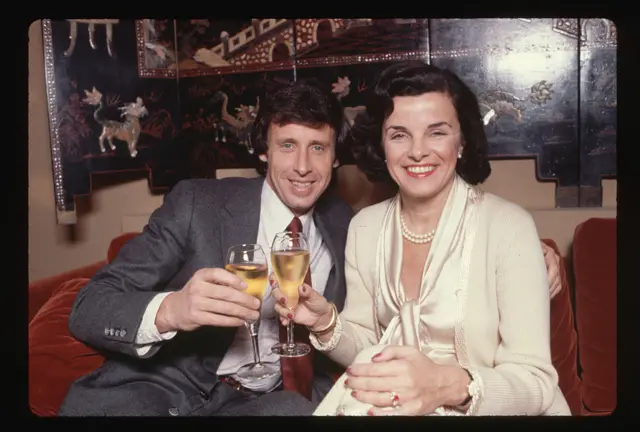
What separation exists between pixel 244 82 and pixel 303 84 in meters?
0.16

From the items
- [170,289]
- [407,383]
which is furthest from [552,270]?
[170,289]

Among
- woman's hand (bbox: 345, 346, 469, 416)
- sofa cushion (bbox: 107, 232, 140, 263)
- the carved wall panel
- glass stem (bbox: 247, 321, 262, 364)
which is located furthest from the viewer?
sofa cushion (bbox: 107, 232, 140, 263)

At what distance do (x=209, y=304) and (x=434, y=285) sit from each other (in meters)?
0.47

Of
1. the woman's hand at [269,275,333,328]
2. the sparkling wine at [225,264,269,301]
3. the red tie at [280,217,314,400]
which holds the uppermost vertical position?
the sparkling wine at [225,264,269,301]

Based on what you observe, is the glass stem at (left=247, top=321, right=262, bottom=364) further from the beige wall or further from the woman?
the beige wall

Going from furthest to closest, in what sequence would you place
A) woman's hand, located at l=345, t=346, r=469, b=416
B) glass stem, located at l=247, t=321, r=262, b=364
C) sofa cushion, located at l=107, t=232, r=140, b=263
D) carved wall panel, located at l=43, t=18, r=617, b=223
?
sofa cushion, located at l=107, t=232, r=140, b=263, carved wall panel, located at l=43, t=18, r=617, b=223, glass stem, located at l=247, t=321, r=262, b=364, woman's hand, located at l=345, t=346, r=469, b=416

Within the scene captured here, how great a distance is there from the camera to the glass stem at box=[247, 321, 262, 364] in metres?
1.24

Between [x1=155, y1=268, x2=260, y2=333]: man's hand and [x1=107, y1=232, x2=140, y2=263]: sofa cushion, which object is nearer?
[x1=155, y1=268, x2=260, y2=333]: man's hand

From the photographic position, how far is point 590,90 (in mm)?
1338

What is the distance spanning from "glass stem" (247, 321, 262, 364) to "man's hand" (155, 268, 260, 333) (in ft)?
0.07

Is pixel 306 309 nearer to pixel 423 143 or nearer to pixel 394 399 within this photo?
pixel 394 399

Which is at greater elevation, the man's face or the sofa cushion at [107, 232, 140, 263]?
the man's face

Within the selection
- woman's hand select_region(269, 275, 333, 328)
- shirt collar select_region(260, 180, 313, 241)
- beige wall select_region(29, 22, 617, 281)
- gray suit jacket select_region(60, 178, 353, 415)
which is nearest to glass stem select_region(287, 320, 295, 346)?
woman's hand select_region(269, 275, 333, 328)

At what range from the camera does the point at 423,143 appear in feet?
4.17
